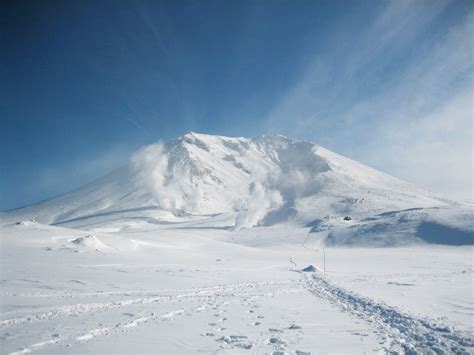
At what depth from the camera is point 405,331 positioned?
28.8 ft

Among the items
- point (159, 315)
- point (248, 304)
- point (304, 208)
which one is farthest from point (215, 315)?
point (304, 208)

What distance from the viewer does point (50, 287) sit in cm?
1597

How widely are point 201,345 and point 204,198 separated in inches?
7244

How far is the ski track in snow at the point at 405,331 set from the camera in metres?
7.54

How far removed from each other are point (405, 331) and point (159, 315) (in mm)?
7613

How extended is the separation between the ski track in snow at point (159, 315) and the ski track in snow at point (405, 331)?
366 centimetres

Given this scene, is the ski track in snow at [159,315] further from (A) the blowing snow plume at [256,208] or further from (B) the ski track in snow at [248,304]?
(A) the blowing snow plume at [256,208]

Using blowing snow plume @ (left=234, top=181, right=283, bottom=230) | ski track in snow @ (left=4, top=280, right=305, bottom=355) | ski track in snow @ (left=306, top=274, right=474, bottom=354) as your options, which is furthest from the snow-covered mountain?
ski track in snow @ (left=306, top=274, right=474, bottom=354)

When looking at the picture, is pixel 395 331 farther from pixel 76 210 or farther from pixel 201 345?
pixel 76 210

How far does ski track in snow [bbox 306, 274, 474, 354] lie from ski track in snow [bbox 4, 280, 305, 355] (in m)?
3.66

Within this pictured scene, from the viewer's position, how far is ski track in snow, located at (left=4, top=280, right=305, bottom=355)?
27.0 ft

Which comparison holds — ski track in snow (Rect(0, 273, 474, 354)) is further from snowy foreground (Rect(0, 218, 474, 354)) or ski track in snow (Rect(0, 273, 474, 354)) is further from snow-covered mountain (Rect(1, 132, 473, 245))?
snow-covered mountain (Rect(1, 132, 473, 245))

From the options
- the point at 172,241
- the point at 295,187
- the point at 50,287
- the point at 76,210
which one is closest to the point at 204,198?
the point at 295,187

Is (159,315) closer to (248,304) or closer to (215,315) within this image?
(215,315)
